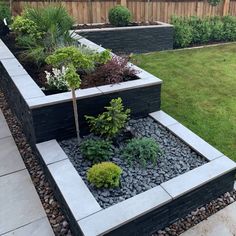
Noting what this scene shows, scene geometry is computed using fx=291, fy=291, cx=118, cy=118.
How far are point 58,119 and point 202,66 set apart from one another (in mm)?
4337

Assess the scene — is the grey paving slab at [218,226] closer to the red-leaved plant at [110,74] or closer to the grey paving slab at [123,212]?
the grey paving slab at [123,212]

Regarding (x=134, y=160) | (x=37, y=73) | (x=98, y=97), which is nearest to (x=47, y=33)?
(x=37, y=73)

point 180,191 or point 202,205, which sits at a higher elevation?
point 180,191

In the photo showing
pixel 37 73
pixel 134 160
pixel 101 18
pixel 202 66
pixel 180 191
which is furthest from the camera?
pixel 101 18

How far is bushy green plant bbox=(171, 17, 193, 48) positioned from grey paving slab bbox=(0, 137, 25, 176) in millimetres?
5715

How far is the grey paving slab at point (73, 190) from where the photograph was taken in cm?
227

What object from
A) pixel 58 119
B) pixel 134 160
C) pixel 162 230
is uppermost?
pixel 58 119

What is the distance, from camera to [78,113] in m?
3.25

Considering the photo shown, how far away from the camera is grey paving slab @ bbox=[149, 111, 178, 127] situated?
358cm

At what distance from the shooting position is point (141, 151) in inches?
116

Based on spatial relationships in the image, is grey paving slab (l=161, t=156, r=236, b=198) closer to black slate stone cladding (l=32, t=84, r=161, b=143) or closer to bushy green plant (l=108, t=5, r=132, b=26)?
black slate stone cladding (l=32, t=84, r=161, b=143)

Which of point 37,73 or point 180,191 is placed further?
point 37,73

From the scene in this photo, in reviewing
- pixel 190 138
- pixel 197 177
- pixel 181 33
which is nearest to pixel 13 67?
pixel 190 138

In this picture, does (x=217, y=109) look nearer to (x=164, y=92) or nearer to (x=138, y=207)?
(x=164, y=92)
